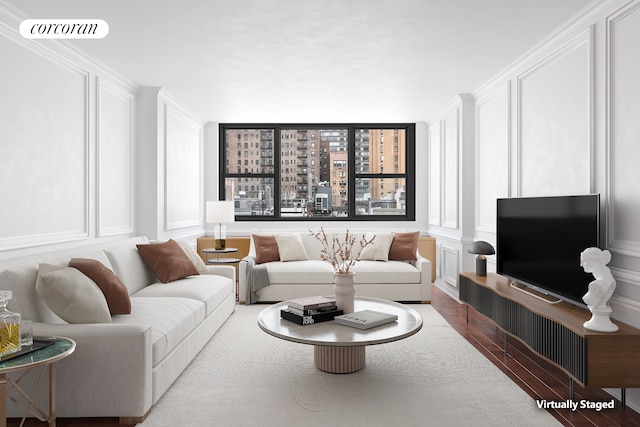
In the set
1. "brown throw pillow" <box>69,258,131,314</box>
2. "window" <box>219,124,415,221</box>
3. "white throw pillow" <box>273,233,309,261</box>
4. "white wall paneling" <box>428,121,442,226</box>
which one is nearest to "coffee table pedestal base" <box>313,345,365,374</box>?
"brown throw pillow" <box>69,258,131,314</box>

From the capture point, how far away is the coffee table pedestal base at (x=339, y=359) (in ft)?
10.2

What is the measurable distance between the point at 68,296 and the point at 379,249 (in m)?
3.93

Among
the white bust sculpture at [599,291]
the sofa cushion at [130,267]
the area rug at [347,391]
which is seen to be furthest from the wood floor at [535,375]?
the sofa cushion at [130,267]

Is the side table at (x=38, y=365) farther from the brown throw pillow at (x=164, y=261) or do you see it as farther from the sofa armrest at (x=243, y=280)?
the sofa armrest at (x=243, y=280)

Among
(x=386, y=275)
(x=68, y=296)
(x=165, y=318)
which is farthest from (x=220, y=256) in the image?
(x=68, y=296)

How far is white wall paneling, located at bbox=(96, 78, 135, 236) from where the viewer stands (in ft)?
14.2

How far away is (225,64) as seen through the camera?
423 cm

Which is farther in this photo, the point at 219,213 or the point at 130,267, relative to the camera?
the point at 219,213

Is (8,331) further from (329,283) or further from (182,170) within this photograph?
(182,170)

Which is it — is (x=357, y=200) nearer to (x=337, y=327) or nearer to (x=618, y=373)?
(x=337, y=327)

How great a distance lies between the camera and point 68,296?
2.54 metres

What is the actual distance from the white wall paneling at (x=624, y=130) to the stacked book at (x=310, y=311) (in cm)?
190

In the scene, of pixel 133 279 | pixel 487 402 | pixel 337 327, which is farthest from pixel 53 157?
pixel 487 402

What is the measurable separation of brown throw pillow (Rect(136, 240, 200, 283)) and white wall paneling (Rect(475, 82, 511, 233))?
127 inches
